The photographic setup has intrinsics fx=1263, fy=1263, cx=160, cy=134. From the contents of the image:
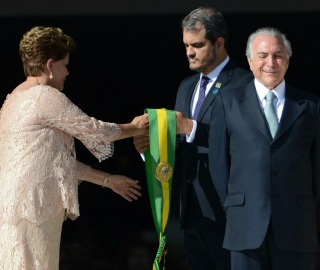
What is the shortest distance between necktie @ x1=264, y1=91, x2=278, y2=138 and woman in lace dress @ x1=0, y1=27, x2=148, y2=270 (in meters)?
0.79

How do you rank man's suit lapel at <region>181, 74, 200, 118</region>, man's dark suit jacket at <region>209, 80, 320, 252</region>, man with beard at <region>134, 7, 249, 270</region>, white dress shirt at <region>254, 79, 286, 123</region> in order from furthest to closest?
man's suit lapel at <region>181, 74, 200, 118</region> → man with beard at <region>134, 7, 249, 270</region> → white dress shirt at <region>254, 79, 286, 123</region> → man's dark suit jacket at <region>209, 80, 320, 252</region>

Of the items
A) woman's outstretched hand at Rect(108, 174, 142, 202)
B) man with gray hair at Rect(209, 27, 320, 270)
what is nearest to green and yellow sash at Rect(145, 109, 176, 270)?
woman's outstretched hand at Rect(108, 174, 142, 202)

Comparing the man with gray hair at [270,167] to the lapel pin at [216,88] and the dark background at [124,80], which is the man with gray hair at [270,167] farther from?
the dark background at [124,80]

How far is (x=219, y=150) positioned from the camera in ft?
18.3

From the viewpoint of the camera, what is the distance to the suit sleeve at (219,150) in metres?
5.57

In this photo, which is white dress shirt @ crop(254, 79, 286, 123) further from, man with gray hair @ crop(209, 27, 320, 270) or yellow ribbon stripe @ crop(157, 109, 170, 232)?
yellow ribbon stripe @ crop(157, 109, 170, 232)

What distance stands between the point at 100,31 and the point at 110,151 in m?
2.36

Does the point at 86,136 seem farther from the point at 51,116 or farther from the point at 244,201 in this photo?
the point at 244,201

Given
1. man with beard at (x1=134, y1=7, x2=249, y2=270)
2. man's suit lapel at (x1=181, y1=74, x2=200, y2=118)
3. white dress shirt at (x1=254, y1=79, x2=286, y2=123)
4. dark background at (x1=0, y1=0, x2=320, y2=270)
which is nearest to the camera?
white dress shirt at (x1=254, y1=79, x2=286, y2=123)

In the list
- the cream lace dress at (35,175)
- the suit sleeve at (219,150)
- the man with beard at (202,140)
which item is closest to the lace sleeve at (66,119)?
the cream lace dress at (35,175)

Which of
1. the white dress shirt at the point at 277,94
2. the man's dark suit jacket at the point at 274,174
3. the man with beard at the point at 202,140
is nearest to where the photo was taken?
the man's dark suit jacket at the point at 274,174

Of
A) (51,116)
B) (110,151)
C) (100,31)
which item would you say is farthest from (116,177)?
(100,31)

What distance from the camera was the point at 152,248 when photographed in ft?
26.9

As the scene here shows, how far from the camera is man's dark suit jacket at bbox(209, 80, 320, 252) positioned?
17.7 ft
